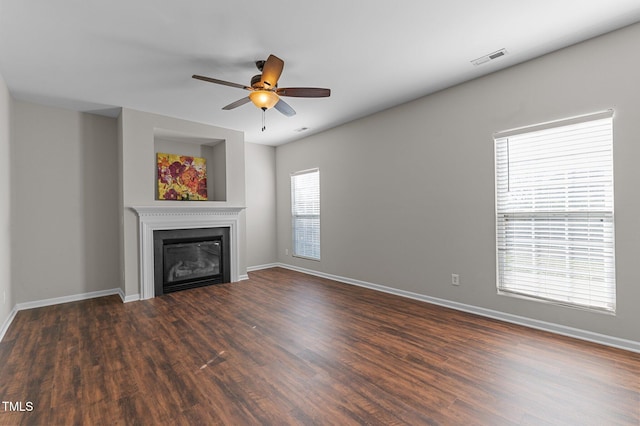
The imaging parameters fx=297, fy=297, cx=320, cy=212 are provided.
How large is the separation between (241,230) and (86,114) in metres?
2.86

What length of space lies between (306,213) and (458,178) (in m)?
3.10

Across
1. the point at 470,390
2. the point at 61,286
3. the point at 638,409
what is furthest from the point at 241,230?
the point at 638,409

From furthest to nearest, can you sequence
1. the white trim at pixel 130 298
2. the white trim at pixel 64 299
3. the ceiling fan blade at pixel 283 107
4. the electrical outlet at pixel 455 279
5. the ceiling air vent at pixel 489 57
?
the white trim at pixel 130 298 < the white trim at pixel 64 299 < the electrical outlet at pixel 455 279 < the ceiling fan blade at pixel 283 107 < the ceiling air vent at pixel 489 57

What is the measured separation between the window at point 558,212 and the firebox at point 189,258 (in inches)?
163

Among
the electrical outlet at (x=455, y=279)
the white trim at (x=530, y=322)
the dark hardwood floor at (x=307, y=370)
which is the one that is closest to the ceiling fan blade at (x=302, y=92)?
the dark hardwood floor at (x=307, y=370)

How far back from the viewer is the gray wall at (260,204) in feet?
20.2

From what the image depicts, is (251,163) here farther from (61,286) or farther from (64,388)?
(64,388)

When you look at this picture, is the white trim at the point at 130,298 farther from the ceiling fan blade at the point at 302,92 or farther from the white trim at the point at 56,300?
the ceiling fan blade at the point at 302,92

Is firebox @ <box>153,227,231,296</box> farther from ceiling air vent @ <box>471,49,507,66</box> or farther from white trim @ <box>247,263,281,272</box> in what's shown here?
ceiling air vent @ <box>471,49,507,66</box>

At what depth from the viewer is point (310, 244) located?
5859 millimetres

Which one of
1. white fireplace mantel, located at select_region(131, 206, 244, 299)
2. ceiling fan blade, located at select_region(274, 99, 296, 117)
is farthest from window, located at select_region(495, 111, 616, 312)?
white fireplace mantel, located at select_region(131, 206, 244, 299)

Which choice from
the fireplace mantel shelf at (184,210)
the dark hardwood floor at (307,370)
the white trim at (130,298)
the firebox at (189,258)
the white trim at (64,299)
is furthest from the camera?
the firebox at (189,258)

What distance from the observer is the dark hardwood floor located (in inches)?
69.9

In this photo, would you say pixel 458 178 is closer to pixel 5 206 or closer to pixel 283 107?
pixel 283 107
